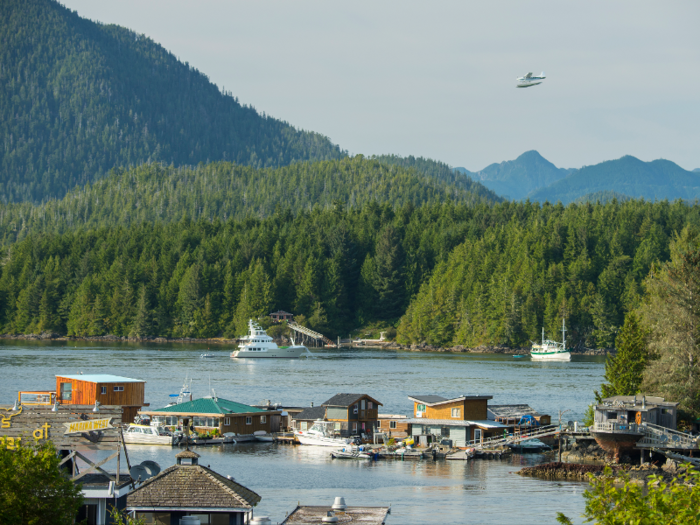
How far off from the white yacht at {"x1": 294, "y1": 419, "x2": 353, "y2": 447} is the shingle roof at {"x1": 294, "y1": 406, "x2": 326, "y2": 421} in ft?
2.02

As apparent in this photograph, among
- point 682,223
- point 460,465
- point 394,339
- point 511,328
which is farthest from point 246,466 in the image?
point 682,223

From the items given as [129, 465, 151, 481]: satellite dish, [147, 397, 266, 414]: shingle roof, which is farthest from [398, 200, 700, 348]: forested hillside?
[129, 465, 151, 481]: satellite dish

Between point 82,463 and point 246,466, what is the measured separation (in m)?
27.1

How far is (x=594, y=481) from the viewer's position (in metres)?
17.7

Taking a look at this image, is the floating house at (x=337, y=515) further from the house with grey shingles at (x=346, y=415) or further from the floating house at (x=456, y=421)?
the house with grey shingles at (x=346, y=415)

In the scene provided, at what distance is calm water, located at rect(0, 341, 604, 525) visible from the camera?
42656 millimetres

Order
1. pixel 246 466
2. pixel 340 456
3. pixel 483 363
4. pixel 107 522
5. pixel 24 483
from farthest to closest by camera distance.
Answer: pixel 483 363, pixel 340 456, pixel 246 466, pixel 107 522, pixel 24 483

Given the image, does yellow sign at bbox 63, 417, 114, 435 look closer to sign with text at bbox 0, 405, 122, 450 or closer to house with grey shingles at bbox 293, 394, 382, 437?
sign with text at bbox 0, 405, 122, 450

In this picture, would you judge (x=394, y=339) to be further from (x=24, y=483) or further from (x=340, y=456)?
(x=24, y=483)

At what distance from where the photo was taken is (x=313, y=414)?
64812 millimetres

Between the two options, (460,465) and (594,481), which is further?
(460,465)

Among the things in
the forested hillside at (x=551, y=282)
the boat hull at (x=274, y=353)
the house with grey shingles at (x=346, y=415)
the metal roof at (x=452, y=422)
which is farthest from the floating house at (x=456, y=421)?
the forested hillside at (x=551, y=282)

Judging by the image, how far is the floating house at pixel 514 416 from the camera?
213ft

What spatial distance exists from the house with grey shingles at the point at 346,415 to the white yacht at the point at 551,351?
92.7m
